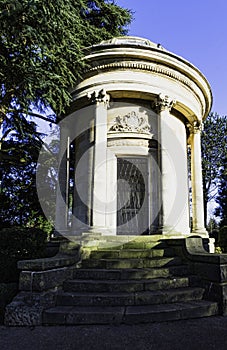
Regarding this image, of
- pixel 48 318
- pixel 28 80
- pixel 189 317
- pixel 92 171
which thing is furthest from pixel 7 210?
pixel 189 317

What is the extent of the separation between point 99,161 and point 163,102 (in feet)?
9.81

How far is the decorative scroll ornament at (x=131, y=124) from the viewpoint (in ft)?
30.5

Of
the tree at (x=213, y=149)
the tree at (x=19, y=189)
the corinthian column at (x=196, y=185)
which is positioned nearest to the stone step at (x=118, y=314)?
the corinthian column at (x=196, y=185)

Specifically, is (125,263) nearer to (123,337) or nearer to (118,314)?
(118,314)

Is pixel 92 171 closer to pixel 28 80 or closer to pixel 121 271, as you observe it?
pixel 28 80

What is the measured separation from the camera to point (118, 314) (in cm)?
394

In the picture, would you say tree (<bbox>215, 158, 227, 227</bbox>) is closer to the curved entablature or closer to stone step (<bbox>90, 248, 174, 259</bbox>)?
the curved entablature

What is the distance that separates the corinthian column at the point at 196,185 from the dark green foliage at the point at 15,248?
20.0 ft

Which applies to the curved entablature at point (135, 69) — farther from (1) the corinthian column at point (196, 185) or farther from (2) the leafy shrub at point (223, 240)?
(2) the leafy shrub at point (223, 240)

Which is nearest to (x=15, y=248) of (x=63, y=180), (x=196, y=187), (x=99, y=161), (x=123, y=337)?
(x=123, y=337)

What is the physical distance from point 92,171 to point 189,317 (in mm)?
5503

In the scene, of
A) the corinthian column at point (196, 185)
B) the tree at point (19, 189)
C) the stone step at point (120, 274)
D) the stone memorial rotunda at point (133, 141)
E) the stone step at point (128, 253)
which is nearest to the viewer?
the stone step at point (120, 274)

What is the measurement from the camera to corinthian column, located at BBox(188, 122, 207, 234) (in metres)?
10.2

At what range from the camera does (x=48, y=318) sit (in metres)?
3.99
